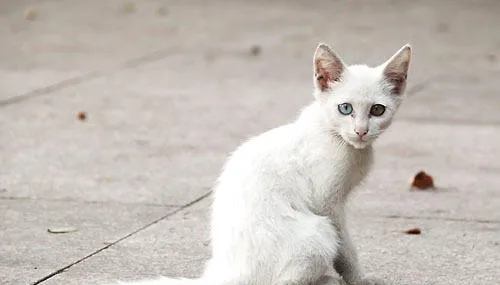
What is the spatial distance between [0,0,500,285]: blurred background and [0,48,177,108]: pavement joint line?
0.07ft

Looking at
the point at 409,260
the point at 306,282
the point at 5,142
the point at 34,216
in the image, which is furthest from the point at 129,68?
the point at 306,282

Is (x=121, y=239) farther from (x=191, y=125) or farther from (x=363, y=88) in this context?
(x=191, y=125)

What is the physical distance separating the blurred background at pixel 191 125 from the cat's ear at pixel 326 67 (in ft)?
3.51

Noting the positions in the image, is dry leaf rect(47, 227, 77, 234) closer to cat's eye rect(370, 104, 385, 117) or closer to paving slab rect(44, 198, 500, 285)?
paving slab rect(44, 198, 500, 285)

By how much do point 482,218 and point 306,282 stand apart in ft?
7.47

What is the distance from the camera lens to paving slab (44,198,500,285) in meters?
5.92

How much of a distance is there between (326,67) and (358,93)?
0.21 metres

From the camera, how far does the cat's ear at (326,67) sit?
5.49 metres

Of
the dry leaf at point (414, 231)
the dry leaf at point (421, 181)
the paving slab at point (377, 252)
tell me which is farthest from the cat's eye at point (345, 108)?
the dry leaf at point (421, 181)

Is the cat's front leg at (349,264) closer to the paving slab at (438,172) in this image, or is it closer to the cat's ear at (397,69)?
the cat's ear at (397,69)

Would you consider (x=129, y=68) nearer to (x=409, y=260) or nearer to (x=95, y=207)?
(x=95, y=207)

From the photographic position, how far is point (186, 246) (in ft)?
21.4

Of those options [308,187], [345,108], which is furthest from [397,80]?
[308,187]

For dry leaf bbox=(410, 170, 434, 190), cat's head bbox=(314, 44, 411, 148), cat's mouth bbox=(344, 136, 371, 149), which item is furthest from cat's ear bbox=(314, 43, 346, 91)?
dry leaf bbox=(410, 170, 434, 190)
